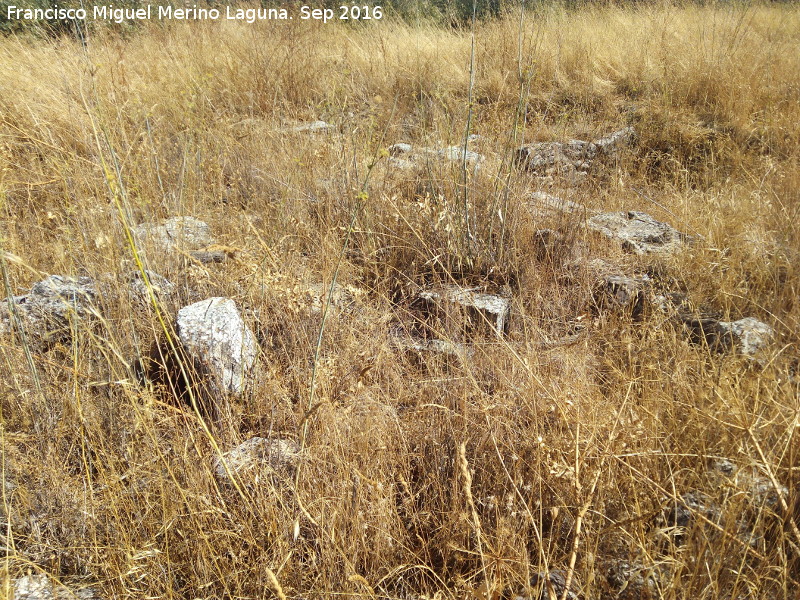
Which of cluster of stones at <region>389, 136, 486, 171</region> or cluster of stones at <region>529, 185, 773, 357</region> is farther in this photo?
cluster of stones at <region>389, 136, 486, 171</region>

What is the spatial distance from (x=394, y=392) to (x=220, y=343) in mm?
675

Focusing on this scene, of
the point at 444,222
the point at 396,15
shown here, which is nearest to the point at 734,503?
the point at 444,222

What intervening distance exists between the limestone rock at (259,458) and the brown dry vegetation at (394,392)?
56mm

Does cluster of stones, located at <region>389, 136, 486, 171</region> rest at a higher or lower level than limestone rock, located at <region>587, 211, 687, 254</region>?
higher

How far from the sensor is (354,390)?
203 centimetres

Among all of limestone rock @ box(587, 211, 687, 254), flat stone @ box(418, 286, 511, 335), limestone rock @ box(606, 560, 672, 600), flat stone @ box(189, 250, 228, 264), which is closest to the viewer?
limestone rock @ box(606, 560, 672, 600)

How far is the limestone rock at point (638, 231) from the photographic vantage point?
3.21 m

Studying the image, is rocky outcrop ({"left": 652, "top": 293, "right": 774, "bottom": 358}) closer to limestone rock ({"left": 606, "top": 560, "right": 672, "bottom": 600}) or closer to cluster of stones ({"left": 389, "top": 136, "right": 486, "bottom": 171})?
limestone rock ({"left": 606, "top": 560, "right": 672, "bottom": 600})

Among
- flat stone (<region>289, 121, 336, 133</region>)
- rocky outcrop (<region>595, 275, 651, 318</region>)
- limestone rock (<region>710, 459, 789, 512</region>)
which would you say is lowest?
limestone rock (<region>710, 459, 789, 512</region>)

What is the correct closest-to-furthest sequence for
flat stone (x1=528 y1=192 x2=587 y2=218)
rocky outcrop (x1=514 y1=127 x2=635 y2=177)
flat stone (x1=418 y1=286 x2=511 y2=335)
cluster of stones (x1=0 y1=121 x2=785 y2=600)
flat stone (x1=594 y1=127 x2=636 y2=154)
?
cluster of stones (x1=0 y1=121 x2=785 y2=600), flat stone (x1=418 y1=286 x2=511 y2=335), flat stone (x1=528 y1=192 x2=587 y2=218), rocky outcrop (x1=514 y1=127 x2=635 y2=177), flat stone (x1=594 y1=127 x2=636 y2=154)

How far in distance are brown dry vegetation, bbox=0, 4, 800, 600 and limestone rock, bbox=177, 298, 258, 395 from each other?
9 centimetres

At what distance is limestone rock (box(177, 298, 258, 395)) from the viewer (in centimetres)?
216

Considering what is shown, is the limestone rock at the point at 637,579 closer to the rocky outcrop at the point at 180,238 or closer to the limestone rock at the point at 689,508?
the limestone rock at the point at 689,508

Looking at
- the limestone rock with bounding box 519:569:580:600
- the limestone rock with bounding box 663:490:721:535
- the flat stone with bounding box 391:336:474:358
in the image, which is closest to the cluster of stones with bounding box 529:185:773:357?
the limestone rock with bounding box 663:490:721:535
